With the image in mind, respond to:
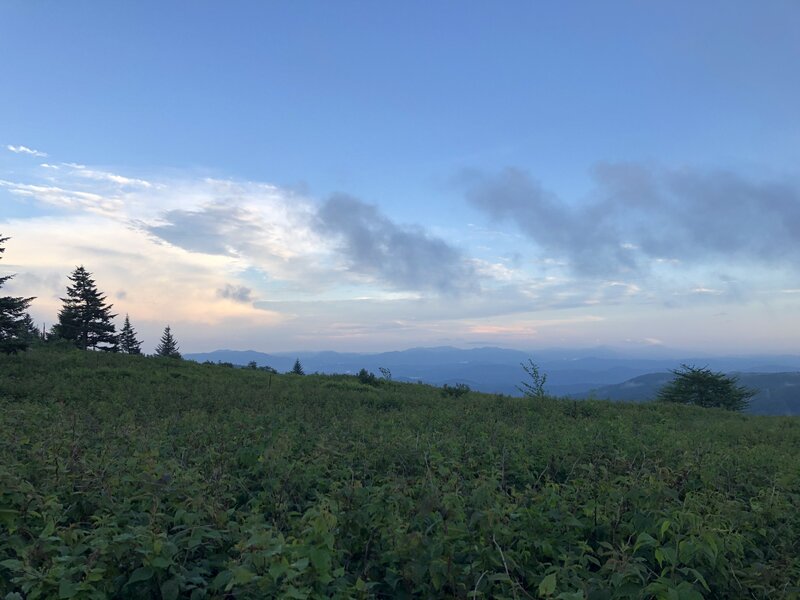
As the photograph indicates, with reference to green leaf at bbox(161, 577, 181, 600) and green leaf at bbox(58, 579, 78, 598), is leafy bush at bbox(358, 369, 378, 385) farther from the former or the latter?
green leaf at bbox(58, 579, 78, 598)

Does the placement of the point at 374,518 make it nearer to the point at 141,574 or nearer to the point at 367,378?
the point at 141,574

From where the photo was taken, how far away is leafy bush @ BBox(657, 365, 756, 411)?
143ft

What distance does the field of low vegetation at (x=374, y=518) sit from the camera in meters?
3.22

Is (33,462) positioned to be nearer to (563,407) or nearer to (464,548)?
(464,548)

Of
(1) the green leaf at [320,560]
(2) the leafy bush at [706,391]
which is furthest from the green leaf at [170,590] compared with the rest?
(2) the leafy bush at [706,391]

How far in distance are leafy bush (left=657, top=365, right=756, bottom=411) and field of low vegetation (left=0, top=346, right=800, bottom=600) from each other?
4058cm

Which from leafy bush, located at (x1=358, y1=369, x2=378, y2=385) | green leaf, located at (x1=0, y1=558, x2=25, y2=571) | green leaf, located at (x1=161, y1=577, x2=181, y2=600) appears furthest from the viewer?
leafy bush, located at (x1=358, y1=369, x2=378, y2=385)

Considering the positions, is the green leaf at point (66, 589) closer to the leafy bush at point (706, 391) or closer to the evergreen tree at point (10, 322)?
the evergreen tree at point (10, 322)

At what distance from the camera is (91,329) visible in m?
51.1

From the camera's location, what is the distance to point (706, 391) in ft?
147

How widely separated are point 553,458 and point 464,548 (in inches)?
171

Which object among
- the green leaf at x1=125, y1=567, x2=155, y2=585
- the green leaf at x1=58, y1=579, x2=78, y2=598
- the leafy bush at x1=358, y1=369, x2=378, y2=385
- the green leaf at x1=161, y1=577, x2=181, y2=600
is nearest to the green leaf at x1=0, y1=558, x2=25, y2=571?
the green leaf at x1=58, y1=579, x2=78, y2=598

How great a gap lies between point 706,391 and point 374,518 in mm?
49895

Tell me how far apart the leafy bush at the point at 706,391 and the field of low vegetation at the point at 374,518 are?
40580 millimetres
